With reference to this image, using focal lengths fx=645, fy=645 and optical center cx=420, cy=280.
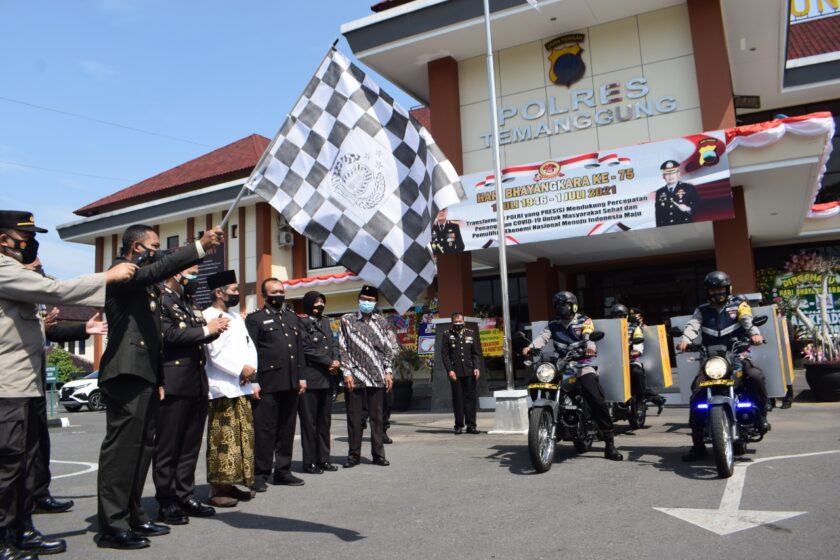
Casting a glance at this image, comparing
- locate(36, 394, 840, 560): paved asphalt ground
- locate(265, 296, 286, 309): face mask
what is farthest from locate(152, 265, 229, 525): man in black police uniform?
locate(265, 296, 286, 309): face mask

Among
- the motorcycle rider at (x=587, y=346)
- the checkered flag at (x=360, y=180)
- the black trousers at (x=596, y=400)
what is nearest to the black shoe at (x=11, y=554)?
the checkered flag at (x=360, y=180)

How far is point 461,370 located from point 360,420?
136 inches

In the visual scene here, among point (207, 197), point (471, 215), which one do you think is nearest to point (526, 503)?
point (471, 215)

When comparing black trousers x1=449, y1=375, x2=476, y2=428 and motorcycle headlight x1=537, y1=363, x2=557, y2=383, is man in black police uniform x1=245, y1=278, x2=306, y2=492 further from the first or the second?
black trousers x1=449, y1=375, x2=476, y2=428

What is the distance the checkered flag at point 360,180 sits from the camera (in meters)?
7.07

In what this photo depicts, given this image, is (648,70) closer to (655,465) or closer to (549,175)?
(549,175)

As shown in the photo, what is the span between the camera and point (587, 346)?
680 cm

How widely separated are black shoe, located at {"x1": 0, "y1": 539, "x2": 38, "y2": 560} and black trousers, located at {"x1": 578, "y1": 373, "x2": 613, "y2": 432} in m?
5.10

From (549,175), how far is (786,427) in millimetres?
6495

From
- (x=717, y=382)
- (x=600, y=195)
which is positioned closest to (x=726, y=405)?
(x=717, y=382)

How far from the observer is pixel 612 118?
45.8 feet

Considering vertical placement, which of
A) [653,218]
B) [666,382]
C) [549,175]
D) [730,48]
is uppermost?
[730,48]

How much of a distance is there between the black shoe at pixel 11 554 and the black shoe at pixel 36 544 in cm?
16

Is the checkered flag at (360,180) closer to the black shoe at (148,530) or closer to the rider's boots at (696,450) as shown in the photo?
the rider's boots at (696,450)
